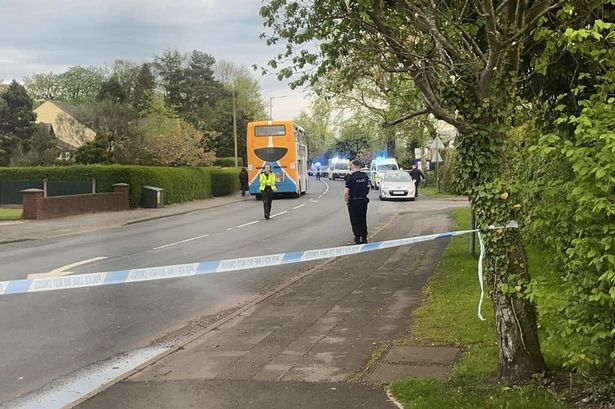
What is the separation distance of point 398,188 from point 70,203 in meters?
15.9

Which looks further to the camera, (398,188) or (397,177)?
(397,177)

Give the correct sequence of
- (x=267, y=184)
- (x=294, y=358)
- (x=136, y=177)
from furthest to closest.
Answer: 1. (x=136, y=177)
2. (x=267, y=184)
3. (x=294, y=358)

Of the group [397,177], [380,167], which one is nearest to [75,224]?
[397,177]

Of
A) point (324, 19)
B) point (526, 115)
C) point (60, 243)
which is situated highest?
point (324, 19)

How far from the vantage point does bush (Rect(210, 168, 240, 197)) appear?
41.5m

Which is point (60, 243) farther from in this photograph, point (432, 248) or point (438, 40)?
point (438, 40)

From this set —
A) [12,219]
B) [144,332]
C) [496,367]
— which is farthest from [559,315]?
[12,219]

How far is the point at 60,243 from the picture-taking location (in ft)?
54.5

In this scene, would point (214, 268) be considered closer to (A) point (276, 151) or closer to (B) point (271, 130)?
(A) point (276, 151)

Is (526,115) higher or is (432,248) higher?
(526,115)

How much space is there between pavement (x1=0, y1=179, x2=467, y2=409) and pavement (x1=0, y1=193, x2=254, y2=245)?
11.6ft

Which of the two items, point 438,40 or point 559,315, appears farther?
point 438,40

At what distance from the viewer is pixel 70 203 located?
25.4 meters

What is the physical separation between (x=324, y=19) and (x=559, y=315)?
5.22 meters
